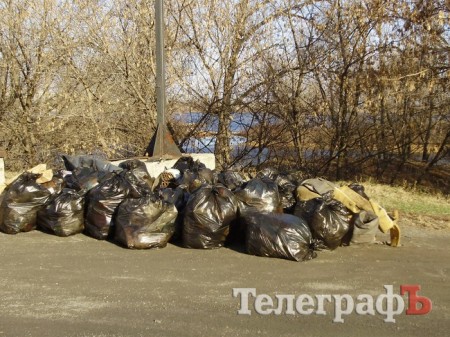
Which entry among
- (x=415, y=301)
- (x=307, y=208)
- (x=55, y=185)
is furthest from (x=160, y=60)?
(x=415, y=301)

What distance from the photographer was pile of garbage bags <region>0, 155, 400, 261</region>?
16.4 ft

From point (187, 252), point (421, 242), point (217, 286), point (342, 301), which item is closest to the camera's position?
point (342, 301)

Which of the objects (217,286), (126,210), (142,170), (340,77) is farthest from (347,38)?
(217,286)

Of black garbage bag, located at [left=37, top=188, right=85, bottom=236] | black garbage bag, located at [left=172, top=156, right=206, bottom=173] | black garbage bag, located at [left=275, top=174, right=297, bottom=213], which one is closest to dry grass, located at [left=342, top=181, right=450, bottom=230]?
black garbage bag, located at [left=275, top=174, right=297, bottom=213]

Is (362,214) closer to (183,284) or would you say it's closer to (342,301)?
(342,301)

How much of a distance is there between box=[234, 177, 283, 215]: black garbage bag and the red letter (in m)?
1.75

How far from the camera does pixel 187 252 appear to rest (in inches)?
202

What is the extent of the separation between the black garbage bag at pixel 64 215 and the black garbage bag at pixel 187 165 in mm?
1818

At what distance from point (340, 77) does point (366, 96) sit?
68 centimetres

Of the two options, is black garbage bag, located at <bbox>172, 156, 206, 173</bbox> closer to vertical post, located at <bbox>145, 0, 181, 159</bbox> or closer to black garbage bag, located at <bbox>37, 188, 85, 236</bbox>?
vertical post, located at <bbox>145, 0, 181, 159</bbox>

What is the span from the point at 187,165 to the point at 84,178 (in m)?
1.65

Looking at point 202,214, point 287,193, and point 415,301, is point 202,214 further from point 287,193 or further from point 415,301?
point 415,301

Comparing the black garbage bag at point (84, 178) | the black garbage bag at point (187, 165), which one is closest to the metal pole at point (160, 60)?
the black garbage bag at point (187, 165)

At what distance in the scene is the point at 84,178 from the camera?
6.36 metres
